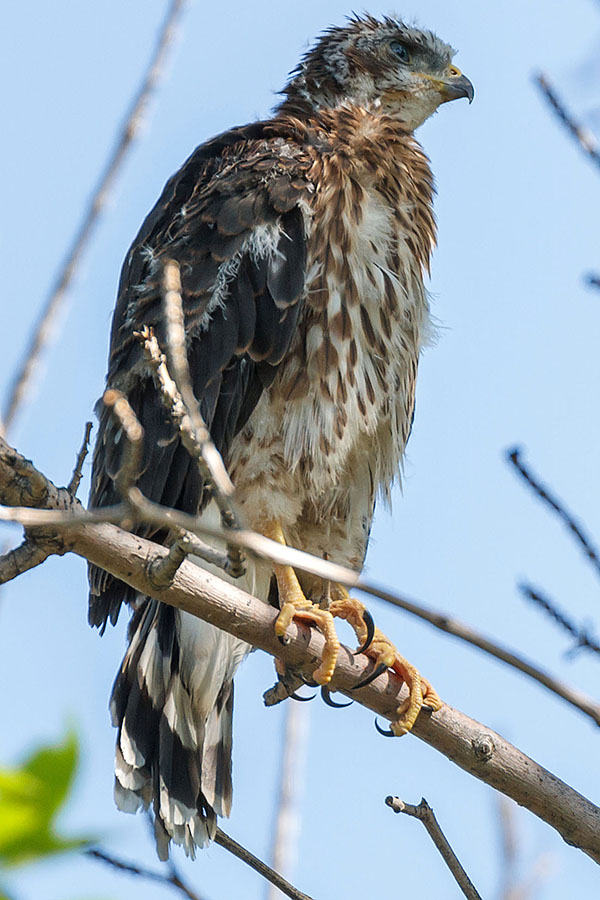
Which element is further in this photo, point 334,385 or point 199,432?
point 334,385

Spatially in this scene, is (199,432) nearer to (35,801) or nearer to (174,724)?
(35,801)

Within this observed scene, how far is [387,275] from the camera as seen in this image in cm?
402

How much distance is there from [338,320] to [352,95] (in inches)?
44.6

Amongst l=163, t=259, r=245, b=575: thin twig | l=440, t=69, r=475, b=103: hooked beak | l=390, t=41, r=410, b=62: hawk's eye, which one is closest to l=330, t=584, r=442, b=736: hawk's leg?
l=163, t=259, r=245, b=575: thin twig

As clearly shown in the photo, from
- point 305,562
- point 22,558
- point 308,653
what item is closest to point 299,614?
point 308,653

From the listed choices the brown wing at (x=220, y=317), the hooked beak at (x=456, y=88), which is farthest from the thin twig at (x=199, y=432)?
the hooked beak at (x=456, y=88)

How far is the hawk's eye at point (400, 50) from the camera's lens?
15.4 ft

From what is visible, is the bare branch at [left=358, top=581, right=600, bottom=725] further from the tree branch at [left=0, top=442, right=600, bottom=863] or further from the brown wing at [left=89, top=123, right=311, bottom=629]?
the brown wing at [left=89, top=123, right=311, bottom=629]

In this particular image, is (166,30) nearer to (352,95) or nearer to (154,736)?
(352,95)

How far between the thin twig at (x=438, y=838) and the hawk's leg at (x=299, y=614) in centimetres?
57

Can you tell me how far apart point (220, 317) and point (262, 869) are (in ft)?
6.25

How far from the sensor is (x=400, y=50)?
15.4ft

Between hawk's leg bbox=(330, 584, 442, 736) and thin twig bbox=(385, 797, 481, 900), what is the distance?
0.49 meters

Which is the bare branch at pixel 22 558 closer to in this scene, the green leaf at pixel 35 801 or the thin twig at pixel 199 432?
the thin twig at pixel 199 432
